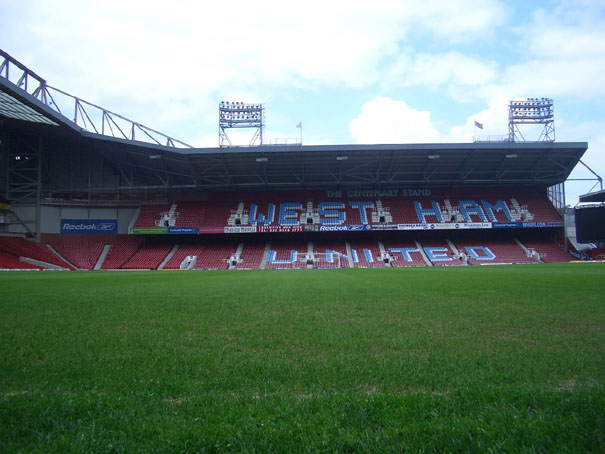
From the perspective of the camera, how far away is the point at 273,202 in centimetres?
4625

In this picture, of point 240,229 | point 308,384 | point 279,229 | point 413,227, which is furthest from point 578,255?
point 308,384

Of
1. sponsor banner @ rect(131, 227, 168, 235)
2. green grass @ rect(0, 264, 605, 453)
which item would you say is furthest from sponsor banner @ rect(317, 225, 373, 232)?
green grass @ rect(0, 264, 605, 453)

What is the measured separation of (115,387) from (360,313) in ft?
14.2

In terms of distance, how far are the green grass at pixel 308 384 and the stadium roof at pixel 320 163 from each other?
33.9 metres

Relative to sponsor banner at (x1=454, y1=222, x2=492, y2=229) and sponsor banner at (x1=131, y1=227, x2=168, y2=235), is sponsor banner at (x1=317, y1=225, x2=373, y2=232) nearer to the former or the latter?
sponsor banner at (x1=454, y1=222, x2=492, y2=229)

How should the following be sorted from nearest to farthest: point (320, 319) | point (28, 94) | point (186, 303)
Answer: point (320, 319), point (186, 303), point (28, 94)

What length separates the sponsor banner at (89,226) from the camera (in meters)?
41.9

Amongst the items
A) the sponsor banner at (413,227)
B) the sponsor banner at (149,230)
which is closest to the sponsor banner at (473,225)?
the sponsor banner at (413,227)

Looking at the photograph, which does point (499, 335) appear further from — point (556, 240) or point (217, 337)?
point (556, 240)

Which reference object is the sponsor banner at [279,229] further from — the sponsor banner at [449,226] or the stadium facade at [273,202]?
the sponsor banner at [449,226]

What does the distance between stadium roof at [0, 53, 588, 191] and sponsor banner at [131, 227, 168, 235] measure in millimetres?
4601

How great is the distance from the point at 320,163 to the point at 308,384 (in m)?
39.1

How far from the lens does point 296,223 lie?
4284 cm

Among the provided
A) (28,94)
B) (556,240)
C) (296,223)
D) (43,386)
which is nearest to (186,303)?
(43,386)
